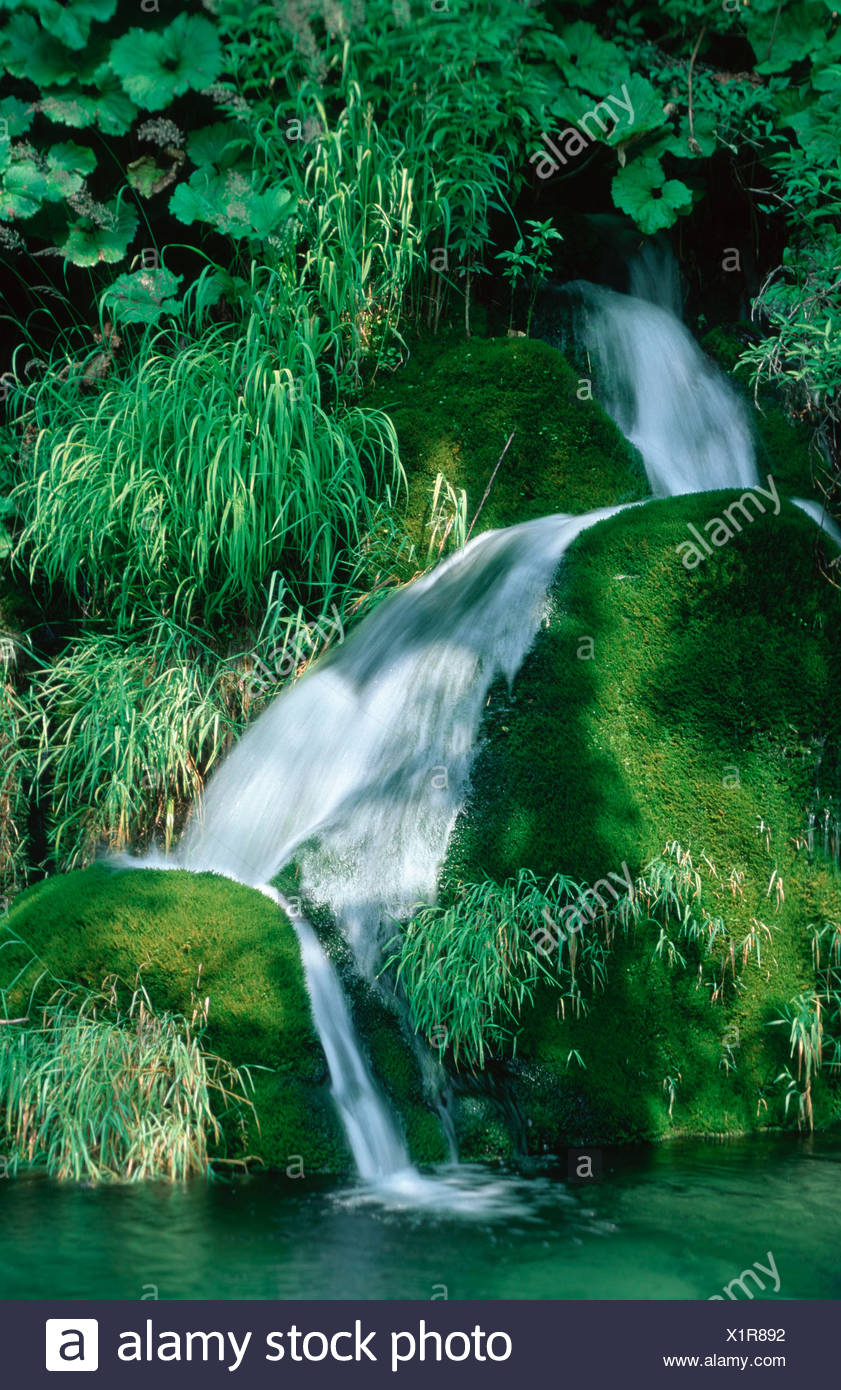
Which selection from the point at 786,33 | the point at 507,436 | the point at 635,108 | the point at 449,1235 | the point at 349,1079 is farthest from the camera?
the point at 786,33

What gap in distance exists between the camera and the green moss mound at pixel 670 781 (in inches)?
161

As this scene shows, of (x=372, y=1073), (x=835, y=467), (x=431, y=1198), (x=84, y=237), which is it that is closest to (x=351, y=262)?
(x=84, y=237)

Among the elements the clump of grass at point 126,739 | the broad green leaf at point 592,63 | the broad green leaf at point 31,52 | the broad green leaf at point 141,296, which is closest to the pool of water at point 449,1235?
the clump of grass at point 126,739

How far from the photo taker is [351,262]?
245 inches

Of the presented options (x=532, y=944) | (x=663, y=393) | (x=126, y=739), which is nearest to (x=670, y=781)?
(x=532, y=944)

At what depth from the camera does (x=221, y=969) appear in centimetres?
398

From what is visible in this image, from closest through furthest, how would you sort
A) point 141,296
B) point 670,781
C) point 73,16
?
point 670,781, point 141,296, point 73,16

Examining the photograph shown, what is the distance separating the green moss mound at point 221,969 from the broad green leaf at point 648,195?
475 centimetres

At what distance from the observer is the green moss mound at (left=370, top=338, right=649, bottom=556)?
5965 millimetres

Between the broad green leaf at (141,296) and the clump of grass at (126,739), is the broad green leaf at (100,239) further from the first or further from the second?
the clump of grass at (126,739)

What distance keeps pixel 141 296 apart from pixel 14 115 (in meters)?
1.20

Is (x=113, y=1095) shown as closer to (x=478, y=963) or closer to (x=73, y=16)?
(x=478, y=963)

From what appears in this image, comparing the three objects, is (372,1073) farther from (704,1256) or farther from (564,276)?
(564,276)

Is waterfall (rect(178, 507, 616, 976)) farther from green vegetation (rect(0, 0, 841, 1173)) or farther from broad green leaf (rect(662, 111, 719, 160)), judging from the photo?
broad green leaf (rect(662, 111, 719, 160))
